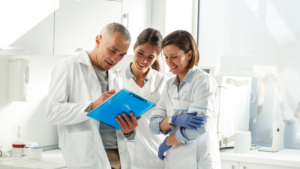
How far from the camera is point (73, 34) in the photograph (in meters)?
2.11

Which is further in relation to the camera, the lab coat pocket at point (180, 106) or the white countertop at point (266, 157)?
the white countertop at point (266, 157)

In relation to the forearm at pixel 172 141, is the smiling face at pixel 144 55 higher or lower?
higher

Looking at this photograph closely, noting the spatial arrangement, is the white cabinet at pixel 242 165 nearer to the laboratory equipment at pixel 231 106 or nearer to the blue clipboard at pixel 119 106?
the laboratory equipment at pixel 231 106

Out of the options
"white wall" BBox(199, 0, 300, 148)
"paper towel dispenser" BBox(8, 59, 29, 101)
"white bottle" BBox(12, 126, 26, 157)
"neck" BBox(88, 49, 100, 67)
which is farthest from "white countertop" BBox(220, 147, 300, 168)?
"paper towel dispenser" BBox(8, 59, 29, 101)

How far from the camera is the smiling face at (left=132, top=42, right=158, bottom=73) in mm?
1627

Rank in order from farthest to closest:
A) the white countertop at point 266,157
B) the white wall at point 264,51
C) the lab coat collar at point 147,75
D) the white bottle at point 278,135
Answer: the white wall at point 264,51
the white bottle at point 278,135
the white countertop at point 266,157
the lab coat collar at point 147,75

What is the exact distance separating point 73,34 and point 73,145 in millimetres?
1026

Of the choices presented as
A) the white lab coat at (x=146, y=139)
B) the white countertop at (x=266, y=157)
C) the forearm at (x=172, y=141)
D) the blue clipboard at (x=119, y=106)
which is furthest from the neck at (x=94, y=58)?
the white countertop at (x=266, y=157)

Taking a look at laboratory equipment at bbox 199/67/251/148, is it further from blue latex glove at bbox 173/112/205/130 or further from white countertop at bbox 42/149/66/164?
white countertop at bbox 42/149/66/164

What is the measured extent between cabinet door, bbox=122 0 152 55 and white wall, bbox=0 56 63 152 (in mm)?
658

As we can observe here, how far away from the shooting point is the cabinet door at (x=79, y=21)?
6.66ft

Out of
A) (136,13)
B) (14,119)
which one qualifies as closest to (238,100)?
(136,13)

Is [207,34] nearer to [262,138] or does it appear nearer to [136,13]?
[136,13]

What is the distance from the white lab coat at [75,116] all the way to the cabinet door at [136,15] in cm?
115
